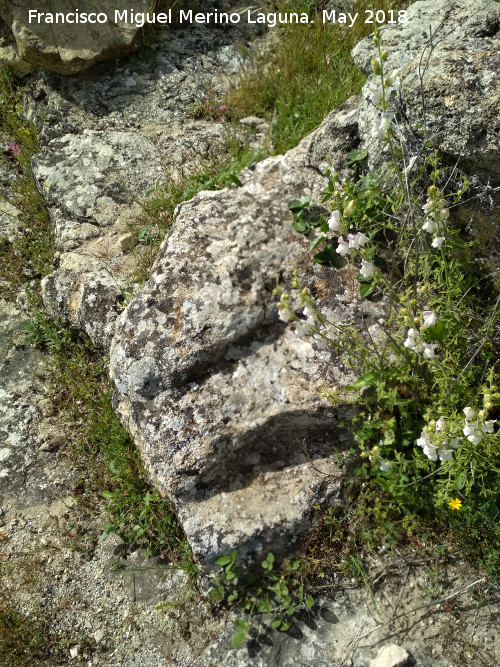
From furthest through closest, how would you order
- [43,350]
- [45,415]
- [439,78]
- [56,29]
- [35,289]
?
[56,29] < [35,289] < [43,350] < [45,415] < [439,78]

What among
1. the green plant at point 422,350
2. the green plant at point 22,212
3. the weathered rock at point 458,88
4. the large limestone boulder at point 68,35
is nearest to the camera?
the green plant at point 422,350

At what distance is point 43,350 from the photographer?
13.8 feet

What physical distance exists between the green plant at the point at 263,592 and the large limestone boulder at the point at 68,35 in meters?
4.79

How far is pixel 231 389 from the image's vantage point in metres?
3.10

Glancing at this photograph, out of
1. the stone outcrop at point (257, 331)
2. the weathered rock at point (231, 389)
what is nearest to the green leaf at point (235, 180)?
the stone outcrop at point (257, 331)

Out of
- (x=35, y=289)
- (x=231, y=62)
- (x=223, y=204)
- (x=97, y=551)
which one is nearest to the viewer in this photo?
(x=97, y=551)

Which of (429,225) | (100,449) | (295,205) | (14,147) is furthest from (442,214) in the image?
(14,147)

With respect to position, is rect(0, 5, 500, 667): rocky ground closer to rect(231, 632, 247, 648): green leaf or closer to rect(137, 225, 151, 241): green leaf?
rect(231, 632, 247, 648): green leaf

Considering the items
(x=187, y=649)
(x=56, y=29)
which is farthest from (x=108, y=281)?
(x=56, y=29)

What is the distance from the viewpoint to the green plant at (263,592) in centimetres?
289

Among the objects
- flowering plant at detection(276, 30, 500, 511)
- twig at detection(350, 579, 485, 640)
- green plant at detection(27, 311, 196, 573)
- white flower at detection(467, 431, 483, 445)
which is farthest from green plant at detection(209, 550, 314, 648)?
white flower at detection(467, 431, 483, 445)

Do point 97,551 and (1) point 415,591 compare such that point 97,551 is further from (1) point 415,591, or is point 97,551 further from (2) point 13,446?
(1) point 415,591

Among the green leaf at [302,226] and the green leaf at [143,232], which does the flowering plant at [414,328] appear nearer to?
the green leaf at [302,226]

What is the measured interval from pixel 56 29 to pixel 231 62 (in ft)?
5.78
